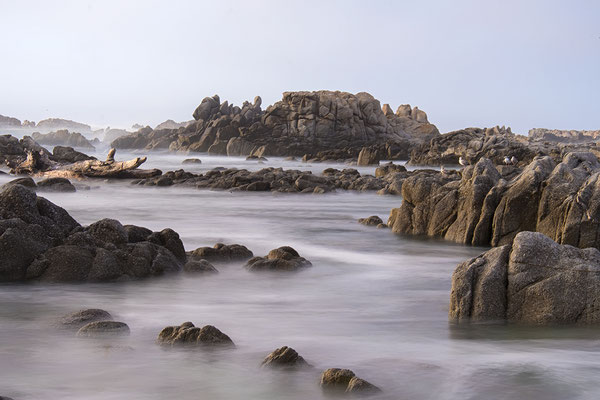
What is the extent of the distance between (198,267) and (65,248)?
1.80 m

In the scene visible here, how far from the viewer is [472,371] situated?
18.1 feet

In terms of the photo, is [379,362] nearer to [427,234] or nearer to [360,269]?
[360,269]

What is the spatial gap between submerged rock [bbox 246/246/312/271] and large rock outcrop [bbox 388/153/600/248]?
151 inches

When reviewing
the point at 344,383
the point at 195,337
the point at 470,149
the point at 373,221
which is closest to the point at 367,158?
the point at 470,149

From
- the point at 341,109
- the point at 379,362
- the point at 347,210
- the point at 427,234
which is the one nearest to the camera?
the point at 379,362

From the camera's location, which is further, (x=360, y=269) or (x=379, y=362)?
(x=360, y=269)

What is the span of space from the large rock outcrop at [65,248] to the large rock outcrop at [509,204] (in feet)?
18.7

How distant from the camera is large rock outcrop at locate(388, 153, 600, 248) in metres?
11.2

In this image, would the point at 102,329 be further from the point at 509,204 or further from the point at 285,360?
→ the point at 509,204

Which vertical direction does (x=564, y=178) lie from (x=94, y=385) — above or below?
above

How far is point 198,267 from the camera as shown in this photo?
963 cm

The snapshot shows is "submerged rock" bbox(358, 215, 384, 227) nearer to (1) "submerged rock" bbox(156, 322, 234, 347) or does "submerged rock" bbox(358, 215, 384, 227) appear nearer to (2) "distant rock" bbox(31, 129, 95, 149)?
(1) "submerged rock" bbox(156, 322, 234, 347)

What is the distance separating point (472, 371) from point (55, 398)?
321cm

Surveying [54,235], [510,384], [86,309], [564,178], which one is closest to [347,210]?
[564,178]
